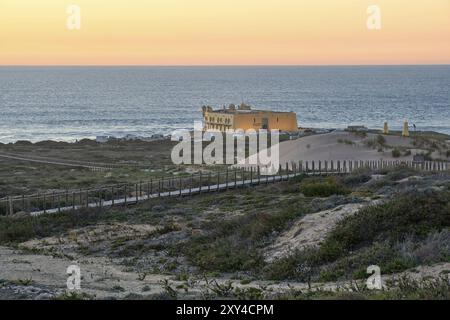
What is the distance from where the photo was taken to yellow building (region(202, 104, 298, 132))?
67.0 meters

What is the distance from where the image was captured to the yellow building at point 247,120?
220ft

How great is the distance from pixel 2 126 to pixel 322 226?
94744mm

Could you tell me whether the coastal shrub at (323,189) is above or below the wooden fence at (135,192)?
above

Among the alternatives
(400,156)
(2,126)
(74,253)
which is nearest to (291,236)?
(74,253)

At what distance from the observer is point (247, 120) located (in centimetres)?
6700

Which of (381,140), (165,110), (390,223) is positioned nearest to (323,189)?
(390,223)

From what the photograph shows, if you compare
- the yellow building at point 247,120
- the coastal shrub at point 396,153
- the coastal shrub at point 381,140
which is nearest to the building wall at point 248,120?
the yellow building at point 247,120

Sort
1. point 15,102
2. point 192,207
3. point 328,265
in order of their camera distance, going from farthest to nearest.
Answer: point 15,102
point 192,207
point 328,265

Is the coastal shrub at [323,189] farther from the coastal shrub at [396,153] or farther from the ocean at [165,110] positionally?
the ocean at [165,110]

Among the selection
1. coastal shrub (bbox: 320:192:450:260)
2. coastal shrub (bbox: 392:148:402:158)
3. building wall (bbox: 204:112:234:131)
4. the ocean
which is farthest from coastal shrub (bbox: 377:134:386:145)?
the ocean
